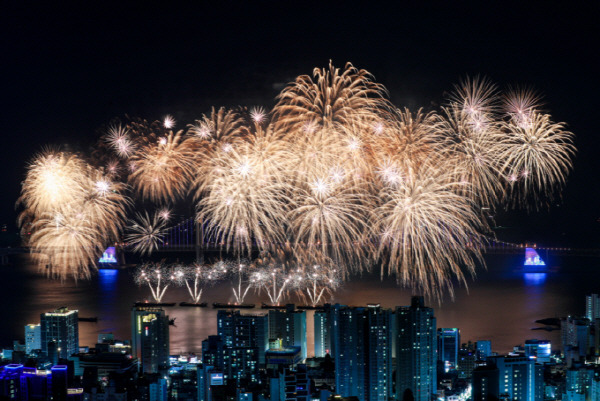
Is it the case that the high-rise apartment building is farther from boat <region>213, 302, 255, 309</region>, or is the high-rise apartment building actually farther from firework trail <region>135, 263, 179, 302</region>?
firework trail <region>135, 263, 179, 302</region>

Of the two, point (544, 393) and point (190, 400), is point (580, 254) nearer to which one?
point (544, 393)

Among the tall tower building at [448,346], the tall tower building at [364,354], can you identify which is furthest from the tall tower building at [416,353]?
the tall tower building at [448,346]

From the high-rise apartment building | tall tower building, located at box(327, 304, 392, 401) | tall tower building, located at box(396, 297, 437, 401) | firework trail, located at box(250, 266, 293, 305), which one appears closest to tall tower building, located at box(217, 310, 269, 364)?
tall tower building, located at box(327, 304, 392, 401)

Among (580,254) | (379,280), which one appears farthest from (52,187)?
(580,254)

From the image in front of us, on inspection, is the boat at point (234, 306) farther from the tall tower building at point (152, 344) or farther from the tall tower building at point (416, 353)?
the tall tower building at point (416, 353)

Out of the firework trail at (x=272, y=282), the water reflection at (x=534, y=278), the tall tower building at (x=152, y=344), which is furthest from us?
the water reflection at (x=534, y=278)

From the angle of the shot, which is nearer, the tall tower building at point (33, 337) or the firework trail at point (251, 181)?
the firework trail at point (251, 181)

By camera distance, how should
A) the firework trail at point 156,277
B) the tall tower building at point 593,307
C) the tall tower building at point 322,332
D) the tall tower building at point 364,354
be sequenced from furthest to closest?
the firework trail at point 156,277 < the tall tower building at point 593,307 < the tall tower building at point 322,332 < the tall tower building at point 364,354
